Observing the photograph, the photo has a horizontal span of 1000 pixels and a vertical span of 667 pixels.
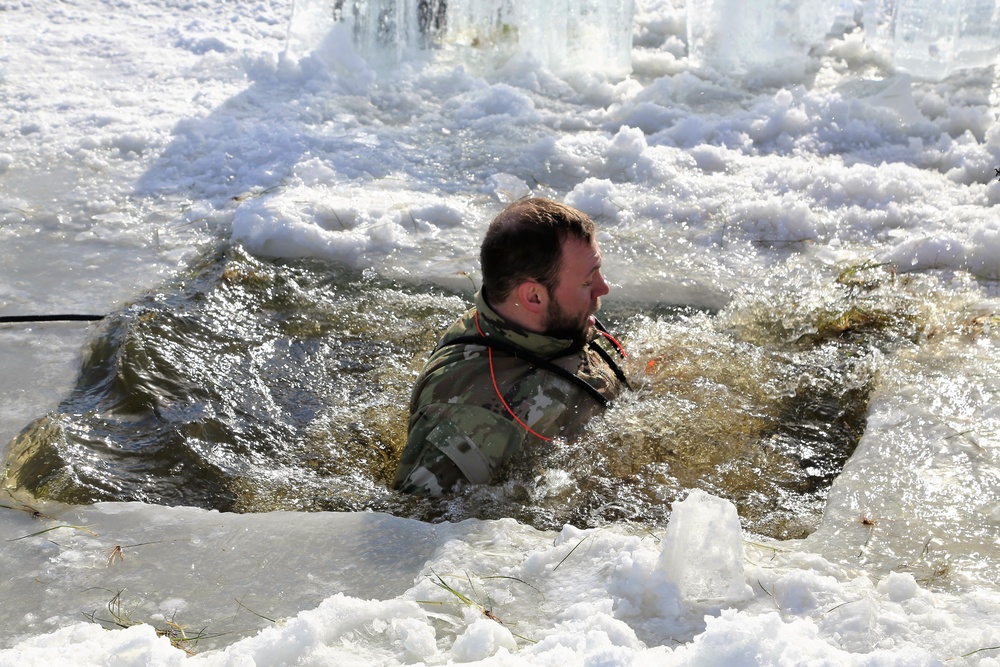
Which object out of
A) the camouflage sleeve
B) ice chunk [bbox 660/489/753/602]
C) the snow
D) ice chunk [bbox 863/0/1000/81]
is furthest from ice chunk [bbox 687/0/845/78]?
ice chunk [bbox 660/489/753/602]

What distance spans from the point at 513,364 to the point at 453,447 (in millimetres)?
435

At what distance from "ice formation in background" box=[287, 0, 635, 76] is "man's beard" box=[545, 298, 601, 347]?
16.1ft

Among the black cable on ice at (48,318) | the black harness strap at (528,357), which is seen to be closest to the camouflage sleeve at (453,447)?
the black harness strap at (528,357)

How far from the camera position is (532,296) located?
3.67 metres

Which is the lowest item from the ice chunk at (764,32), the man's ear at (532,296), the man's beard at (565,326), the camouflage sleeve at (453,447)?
the camouflage sleeve at (453,447)

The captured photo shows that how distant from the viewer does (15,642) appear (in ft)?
7.96

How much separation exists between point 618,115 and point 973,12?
2876 mm

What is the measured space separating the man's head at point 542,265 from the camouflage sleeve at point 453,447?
17.6 inches

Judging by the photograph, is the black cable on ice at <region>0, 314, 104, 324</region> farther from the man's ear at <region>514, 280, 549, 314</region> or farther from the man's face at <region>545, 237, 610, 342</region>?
the man's face at <region>545, 237, 610, 342</region>

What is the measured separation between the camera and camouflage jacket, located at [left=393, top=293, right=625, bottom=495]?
135 inches

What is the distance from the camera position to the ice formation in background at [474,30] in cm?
814

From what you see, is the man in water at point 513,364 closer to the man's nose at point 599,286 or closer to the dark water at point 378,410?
the man's nose at point 599,286

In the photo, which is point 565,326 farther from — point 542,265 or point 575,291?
point 542,265

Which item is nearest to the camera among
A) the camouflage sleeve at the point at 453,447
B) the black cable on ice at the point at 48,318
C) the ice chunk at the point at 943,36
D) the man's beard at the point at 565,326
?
the camouflage sleeve at the point at 453,447
